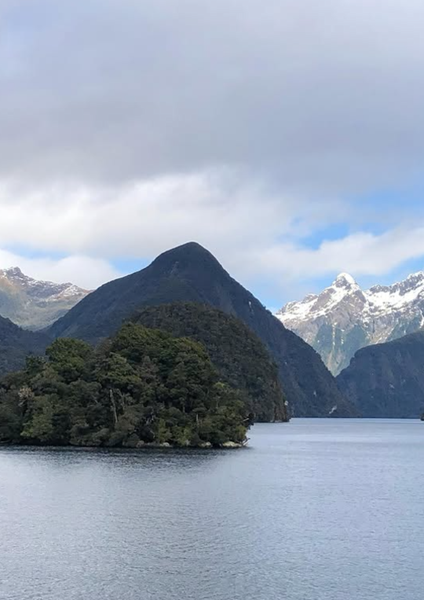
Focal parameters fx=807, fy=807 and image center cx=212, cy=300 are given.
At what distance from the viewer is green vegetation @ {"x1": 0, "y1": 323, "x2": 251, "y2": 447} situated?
14362 cm

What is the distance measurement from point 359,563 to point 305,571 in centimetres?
441

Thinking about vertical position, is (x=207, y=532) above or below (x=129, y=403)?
below

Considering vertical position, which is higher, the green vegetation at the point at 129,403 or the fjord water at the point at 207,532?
the green vegetation at the point at 129,403

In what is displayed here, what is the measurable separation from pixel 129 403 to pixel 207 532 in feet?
276

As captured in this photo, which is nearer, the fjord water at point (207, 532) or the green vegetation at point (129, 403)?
the fjord water at point (207, 532)

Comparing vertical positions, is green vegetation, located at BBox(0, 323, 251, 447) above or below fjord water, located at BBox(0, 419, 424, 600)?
above

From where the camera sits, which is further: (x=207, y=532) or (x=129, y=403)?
(x=129, y=403)

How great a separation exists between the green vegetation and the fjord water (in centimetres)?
3158

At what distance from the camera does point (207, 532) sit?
6191cm

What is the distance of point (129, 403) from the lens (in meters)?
145

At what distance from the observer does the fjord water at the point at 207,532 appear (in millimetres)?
46500

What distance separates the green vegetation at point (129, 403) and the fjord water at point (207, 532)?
31579 mm

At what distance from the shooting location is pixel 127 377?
144 m

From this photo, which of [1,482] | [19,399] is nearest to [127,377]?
[19,399]
